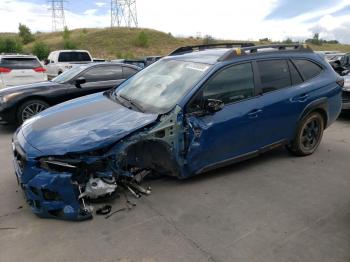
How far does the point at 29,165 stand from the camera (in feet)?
11.0

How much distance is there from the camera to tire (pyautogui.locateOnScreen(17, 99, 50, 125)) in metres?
7.09

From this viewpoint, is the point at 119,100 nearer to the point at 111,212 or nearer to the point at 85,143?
the point at 85,143

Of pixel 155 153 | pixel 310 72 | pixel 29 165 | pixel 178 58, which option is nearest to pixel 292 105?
pixel 310 72

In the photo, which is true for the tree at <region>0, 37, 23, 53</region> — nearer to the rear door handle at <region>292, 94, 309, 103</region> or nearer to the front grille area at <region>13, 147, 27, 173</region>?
the front grille area at <region>13, 147, 27, 173</region>

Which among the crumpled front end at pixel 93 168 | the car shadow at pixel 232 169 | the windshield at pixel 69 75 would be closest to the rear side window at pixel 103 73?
the windshield at pixel 69 75

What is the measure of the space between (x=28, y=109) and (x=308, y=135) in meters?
5.53

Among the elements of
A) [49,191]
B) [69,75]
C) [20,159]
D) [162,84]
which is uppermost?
[162,84]

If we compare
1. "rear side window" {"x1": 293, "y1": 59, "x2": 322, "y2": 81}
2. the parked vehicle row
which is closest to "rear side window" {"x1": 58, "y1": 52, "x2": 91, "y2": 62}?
the parked vehicle row

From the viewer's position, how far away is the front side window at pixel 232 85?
13.8ft

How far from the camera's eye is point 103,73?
8.48 meters

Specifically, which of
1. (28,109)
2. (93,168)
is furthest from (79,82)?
(93,168)

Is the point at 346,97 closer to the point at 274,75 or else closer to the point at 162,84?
the point at 274,75

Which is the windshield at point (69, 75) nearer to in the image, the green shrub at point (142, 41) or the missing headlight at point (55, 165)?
the missing headlight at point (55, 165)

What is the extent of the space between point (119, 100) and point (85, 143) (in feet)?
4.03
